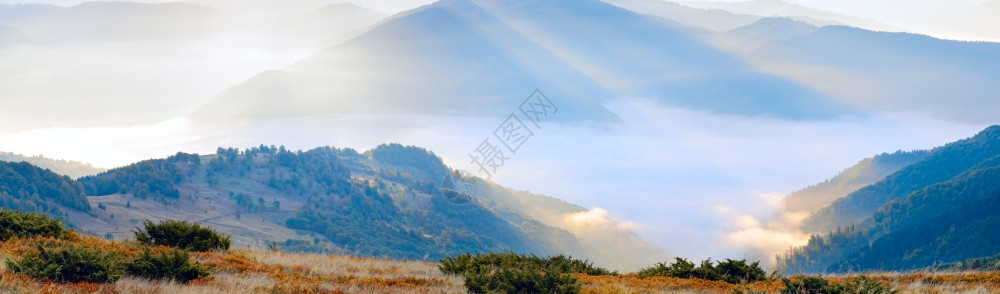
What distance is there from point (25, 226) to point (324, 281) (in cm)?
1186

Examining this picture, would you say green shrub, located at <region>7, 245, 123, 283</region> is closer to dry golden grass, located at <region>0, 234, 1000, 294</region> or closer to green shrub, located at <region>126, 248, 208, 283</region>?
dry golden grass, located at <region>0, 234, 1000, 294</region>

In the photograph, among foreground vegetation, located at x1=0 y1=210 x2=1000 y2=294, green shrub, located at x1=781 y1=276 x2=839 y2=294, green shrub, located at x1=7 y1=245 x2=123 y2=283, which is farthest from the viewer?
green shrub, located at x1=781 y1=276 x2=839 y2=294

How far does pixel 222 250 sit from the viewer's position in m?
30.9

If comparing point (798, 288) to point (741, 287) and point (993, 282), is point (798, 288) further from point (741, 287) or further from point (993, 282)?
point (993, 282)

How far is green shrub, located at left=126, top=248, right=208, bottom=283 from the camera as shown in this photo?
2123 cm

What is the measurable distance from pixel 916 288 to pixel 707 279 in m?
6.51

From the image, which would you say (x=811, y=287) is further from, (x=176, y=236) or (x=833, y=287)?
(x=176, y=236)

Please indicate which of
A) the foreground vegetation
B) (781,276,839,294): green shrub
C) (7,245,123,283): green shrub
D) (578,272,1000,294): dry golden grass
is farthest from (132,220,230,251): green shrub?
(781,276,839,294): green shrub

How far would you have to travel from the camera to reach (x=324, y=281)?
23188mm

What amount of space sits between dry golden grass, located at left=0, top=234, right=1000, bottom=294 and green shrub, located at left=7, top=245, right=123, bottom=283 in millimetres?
310

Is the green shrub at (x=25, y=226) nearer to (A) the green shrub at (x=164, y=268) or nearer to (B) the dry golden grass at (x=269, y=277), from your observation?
(B) the dry golden grass at (x=269, y=277)

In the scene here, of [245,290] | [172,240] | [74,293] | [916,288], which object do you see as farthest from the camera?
[172,240]

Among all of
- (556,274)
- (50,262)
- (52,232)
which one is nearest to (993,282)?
(556,274)

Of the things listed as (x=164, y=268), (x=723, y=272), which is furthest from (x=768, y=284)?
(x=164, y=268)
